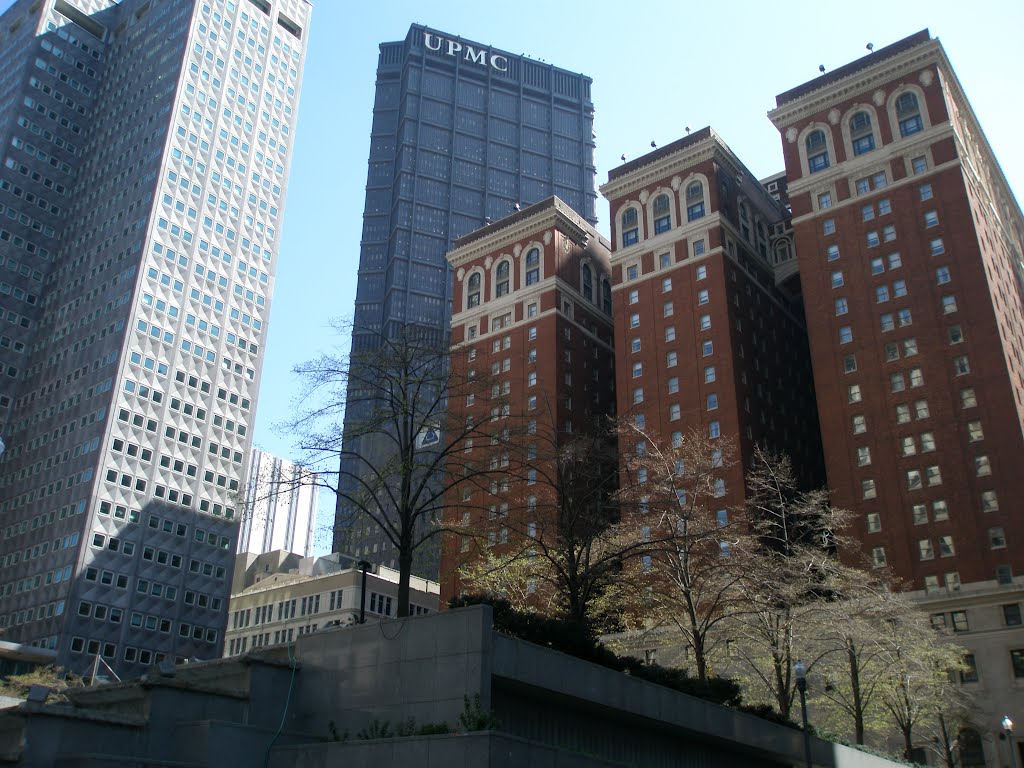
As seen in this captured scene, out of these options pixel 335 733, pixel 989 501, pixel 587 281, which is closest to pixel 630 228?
pixel 587 281

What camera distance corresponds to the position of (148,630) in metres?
104

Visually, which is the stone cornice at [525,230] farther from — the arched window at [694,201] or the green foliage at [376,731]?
the green foliage at [376,731]

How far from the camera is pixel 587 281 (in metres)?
117

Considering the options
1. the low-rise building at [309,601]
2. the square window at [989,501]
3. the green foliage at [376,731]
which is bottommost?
the green foliage at [376,731]

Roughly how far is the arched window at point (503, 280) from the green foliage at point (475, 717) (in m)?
94.3

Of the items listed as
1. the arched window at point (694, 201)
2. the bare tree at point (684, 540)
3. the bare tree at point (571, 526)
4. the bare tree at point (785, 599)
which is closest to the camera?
the bare tree at point (571, 526)

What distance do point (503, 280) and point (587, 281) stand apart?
33.1 feet

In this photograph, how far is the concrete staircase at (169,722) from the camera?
69.7ft

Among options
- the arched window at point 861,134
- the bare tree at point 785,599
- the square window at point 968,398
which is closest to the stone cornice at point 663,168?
the arched window at point 861,134

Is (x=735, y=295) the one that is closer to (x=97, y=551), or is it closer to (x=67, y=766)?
(x=97, y=551)

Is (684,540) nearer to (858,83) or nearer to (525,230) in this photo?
(858,83)

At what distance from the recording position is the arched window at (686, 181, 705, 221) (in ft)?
332

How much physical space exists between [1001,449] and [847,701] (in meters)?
32.2

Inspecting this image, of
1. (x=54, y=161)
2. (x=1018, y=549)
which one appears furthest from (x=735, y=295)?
(x=54, y=161)
